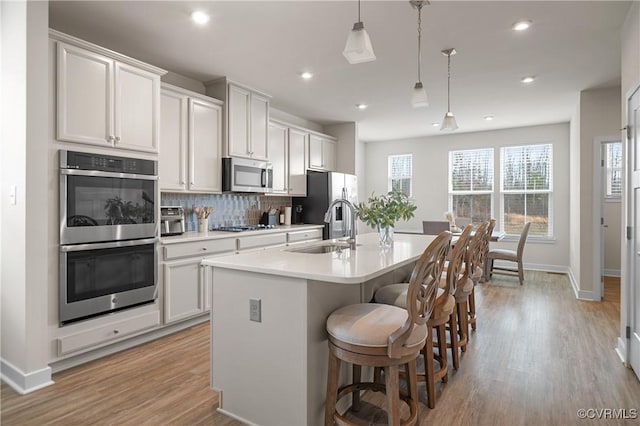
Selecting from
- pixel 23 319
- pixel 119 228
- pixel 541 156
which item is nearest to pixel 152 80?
pixel 119 228

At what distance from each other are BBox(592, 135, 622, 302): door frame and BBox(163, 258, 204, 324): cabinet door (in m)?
4.64

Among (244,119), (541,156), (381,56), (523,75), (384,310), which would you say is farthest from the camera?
(541,156)

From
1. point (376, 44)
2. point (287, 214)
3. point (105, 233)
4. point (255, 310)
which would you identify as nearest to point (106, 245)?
point (105, 233)

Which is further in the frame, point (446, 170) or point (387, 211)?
point (446, 170)

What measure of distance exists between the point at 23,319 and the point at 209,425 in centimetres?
146

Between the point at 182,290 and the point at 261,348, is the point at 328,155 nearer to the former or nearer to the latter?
the point at 182,290

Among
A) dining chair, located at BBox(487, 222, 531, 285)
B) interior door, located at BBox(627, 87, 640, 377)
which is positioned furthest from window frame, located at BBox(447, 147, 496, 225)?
interior door, located at BBox(627, 87, 640, 377)

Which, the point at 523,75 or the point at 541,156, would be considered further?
the point at 541,156

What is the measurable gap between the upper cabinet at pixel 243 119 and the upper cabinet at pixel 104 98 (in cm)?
108

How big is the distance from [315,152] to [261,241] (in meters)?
2.28

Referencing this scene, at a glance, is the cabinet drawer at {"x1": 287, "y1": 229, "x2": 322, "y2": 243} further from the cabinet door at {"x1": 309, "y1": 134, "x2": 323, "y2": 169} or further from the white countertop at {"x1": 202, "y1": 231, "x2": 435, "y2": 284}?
the white countertop at {"x1": 202, "y1": 231, "x2": 435, "y2": 284}

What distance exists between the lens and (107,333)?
2.83 meters

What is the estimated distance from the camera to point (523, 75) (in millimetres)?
4102

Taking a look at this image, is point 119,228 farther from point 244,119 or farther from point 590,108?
point 590,108
